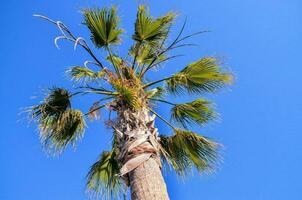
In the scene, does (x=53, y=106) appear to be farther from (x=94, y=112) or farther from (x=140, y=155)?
(x=140, y=155)

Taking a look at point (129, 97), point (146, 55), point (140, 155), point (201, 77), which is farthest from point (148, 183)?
point (146, 55)

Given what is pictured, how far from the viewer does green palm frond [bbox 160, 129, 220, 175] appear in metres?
6.96

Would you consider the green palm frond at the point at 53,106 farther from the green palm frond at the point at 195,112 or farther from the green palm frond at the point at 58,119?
the green palm frond at the point at 195,112

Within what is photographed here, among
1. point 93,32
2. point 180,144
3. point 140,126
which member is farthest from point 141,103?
point 93,32

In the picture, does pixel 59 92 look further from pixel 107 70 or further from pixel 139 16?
pixel 139 16

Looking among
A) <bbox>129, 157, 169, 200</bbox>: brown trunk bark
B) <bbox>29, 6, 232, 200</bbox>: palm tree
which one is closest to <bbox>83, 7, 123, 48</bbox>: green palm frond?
<bbox>29, 6, 232, 200</bbox>: palm tree

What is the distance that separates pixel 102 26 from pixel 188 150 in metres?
2.68

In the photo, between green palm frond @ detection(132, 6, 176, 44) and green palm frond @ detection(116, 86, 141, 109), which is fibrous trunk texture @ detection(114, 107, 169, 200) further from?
green palm frond @ detection(132, 6, 176, 44)

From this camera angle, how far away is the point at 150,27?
745 centimetres

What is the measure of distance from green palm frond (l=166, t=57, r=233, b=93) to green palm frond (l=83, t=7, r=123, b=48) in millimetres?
1318

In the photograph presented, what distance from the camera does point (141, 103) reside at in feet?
20.5

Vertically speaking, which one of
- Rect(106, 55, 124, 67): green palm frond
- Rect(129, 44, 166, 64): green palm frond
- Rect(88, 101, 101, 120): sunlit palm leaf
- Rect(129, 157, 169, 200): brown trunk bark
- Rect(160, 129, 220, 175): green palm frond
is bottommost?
Rect(129, 157, 169, 200): brown trunk bark

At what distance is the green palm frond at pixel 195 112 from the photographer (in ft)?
25.1

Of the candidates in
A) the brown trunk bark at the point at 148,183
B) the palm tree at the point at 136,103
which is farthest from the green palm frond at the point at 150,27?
the brown trunk bark at the point at 148,183
